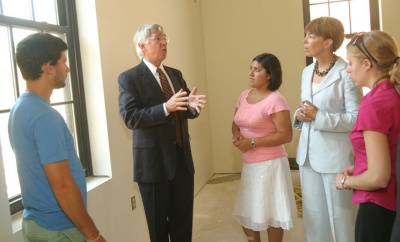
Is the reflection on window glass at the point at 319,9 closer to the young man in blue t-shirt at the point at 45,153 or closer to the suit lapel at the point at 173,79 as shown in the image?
the suit lapel at the point at 173,79

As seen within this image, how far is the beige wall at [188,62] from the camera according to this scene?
8.48 feet

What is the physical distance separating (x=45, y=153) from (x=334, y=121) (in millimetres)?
1409

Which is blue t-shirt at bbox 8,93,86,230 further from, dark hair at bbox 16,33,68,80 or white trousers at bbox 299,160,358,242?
white trousers at bbox 299,160,358,242

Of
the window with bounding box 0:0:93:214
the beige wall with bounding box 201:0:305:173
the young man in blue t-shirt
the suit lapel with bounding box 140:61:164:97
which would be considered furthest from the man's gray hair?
the beige wall with bounding box 201:0:305:173

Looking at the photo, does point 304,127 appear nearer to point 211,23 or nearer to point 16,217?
point 16,217

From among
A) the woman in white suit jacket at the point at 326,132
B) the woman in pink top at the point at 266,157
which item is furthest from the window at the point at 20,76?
the woman in white suit jacket at the point at 326,132

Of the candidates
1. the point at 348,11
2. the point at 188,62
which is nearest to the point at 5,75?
the point at 188,62

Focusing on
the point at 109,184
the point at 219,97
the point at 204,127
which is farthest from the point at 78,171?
the point at 219,97

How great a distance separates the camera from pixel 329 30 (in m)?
2.10

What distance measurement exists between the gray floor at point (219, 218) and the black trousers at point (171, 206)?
0.72 metres

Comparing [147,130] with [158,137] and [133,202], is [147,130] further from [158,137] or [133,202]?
[133,202]

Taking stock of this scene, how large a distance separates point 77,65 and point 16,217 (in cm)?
106

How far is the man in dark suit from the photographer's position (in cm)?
206

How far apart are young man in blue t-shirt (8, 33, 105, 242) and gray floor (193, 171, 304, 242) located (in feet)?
5.05
